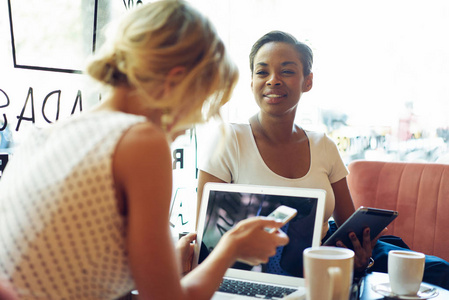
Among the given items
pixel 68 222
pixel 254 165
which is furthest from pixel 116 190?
pixel 254 165

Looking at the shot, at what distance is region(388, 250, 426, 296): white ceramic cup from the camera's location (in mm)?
952

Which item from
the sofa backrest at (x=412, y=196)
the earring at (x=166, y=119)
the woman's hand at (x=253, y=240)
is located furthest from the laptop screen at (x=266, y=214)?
the sofa backrest at (x=412, y=196)

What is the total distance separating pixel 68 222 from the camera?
2.13 feet

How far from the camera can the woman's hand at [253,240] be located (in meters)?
0.77

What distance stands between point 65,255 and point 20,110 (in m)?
0.98

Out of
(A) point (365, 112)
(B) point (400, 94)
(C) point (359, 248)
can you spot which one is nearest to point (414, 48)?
(B) point (400, 94)

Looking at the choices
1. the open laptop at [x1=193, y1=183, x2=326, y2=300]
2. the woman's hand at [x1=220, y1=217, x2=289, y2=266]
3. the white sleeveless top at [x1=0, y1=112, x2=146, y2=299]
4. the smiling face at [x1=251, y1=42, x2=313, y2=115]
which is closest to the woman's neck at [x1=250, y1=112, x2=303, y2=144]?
the smiling face at [x1=251, y1=42, x2=313, y2=115]

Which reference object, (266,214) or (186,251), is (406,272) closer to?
(266,214)

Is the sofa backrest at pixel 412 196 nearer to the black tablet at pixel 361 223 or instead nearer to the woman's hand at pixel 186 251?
the black tablet at pixel 361 223

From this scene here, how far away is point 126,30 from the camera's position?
2.34ft

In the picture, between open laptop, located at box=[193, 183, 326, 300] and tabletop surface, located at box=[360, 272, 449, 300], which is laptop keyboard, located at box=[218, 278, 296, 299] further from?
tabletop surface, located at box=[360, 272, 449, 300]

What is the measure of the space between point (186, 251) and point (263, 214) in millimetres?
214

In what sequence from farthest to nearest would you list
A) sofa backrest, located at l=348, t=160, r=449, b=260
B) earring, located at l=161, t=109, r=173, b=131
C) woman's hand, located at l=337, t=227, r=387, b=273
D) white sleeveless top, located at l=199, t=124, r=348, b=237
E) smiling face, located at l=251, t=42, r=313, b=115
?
sofa backrest, located at l=348, t=160, r=449, b=260
smiling face, located at l=251, t=42, r=313, b=115
white sleeveless top, located at l=199, t=124, r=348, b=237
woman's hand, located at l=337, t=227, r=387, b=273
earring, located at l=161, t=109, r=173, b=131

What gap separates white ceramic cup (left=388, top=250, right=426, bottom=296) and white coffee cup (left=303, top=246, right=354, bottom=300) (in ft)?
0.84
